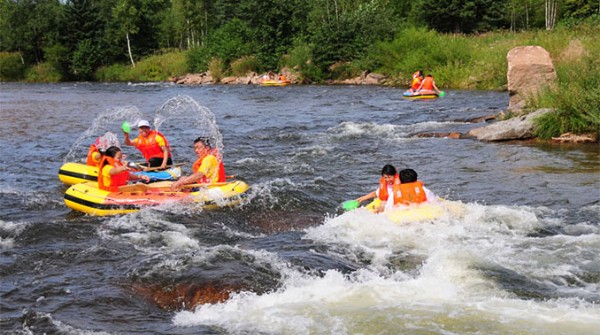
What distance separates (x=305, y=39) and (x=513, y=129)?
2840 cm

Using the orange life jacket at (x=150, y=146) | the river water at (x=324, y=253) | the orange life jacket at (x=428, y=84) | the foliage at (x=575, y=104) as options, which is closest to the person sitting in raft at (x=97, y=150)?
the orange life jacket at (x=150, y=146)

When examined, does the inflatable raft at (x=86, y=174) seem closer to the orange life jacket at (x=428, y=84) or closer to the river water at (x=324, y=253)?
the river water at (x=324, y=253)

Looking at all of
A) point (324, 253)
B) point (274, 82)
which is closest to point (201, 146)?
point (324, 253)

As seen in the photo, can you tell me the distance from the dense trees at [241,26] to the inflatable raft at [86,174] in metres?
26.7

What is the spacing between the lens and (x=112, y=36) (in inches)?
2238

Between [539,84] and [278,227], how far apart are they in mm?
9898

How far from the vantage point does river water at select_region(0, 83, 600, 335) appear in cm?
622

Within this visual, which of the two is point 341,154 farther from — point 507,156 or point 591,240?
point 591,240

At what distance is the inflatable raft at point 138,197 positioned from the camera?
10102 millimetres

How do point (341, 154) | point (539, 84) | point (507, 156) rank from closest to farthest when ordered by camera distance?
1. point (507, 156)
2. point (341, 154)
3. point (539, 84)

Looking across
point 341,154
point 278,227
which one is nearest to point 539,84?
point 341,154

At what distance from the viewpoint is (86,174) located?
12172mm

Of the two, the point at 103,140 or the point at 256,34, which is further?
the point at 256,34

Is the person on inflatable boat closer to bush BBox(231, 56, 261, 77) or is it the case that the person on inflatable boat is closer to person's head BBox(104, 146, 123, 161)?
person's head BBox(104, 146, 123, 161)
